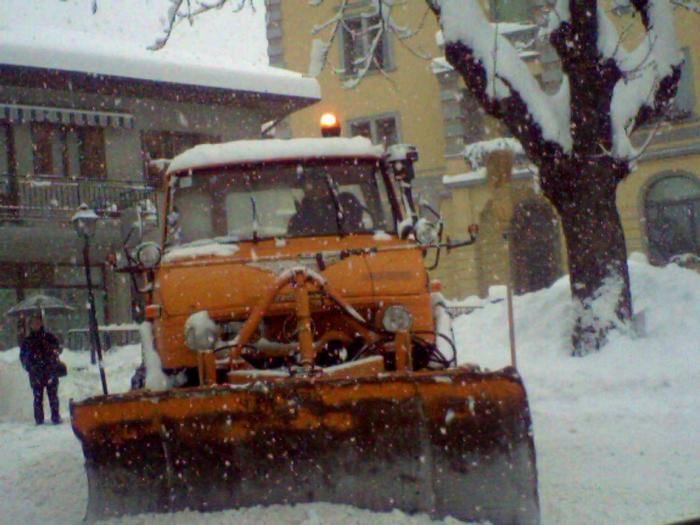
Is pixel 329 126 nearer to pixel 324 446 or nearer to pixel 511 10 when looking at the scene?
pixel 324 446

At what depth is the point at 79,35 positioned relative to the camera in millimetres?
22734

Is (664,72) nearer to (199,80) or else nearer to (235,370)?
(235,370)

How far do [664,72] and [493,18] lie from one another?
1659 centimetres

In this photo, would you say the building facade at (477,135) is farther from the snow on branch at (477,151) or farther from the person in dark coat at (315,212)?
the person in dark coat at (315,212)

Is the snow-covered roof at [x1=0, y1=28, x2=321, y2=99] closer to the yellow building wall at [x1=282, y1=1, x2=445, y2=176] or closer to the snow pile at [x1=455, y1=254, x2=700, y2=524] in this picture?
the yellow building wall at [x1=282, y1=1, x2=445, y2=176]

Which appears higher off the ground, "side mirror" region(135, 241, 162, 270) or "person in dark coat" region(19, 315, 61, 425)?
"side mirror" region(135, 241, 162, 270)

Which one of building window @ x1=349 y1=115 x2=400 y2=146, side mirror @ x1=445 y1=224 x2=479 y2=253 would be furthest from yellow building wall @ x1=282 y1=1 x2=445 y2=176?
side mirror @ x1=445 y1=224 x2=479 y2=253

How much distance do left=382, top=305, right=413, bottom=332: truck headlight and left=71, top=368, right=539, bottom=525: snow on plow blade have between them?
0.77 meters

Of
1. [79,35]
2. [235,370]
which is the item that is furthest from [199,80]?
[235,370]

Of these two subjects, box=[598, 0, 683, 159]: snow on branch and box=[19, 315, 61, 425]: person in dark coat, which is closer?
box=[598, 0, 683, 159]: snow on branch

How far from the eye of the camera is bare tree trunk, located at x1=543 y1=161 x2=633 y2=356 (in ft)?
34.6

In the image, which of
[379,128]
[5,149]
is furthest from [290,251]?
[379,128]

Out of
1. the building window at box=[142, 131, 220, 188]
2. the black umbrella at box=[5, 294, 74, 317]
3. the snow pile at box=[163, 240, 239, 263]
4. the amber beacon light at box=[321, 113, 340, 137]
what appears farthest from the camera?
the building window at box=[142, 131, 220, 188]

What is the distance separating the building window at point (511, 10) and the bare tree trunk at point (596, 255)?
16820 millimetres
